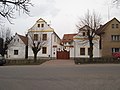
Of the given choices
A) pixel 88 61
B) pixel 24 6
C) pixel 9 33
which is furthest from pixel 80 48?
pixel 24 6

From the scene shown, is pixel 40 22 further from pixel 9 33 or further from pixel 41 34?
pixel 9 33

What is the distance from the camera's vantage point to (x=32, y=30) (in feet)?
206

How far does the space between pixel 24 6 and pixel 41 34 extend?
47.5m

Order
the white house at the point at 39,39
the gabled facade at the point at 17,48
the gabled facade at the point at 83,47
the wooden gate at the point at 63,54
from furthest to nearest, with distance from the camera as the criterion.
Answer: the gabled facade at the point at 17,48 → the white house at the point at 39,39 → the wooden gate at the point at 63,54 → the gabled facade at the point at 83,47

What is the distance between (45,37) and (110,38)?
1629 cm

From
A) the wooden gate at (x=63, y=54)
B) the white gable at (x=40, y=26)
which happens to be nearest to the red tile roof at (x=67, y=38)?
the wooden gate at (x=63, y=54)

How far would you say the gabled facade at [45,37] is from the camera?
202 feet

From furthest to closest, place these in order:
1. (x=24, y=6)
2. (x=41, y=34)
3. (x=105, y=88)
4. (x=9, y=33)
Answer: (x=9, y=33) → (x=41, y=34) → (x=24, y=6) → (x=105, y=88)

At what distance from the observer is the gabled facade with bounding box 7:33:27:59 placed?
210 ft

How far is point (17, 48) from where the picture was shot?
6481 cm

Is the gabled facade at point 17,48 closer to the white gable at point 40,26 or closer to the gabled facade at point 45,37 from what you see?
the gabled facade at point 45,37

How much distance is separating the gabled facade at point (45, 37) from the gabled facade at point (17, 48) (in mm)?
3117

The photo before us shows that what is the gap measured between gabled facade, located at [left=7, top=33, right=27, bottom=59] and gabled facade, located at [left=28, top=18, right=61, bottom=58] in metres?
3.12

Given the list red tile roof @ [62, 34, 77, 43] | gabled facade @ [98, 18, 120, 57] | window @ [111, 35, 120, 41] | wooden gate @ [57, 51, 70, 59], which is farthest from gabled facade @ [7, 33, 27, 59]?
window @ [111, 35, 120, 41]
